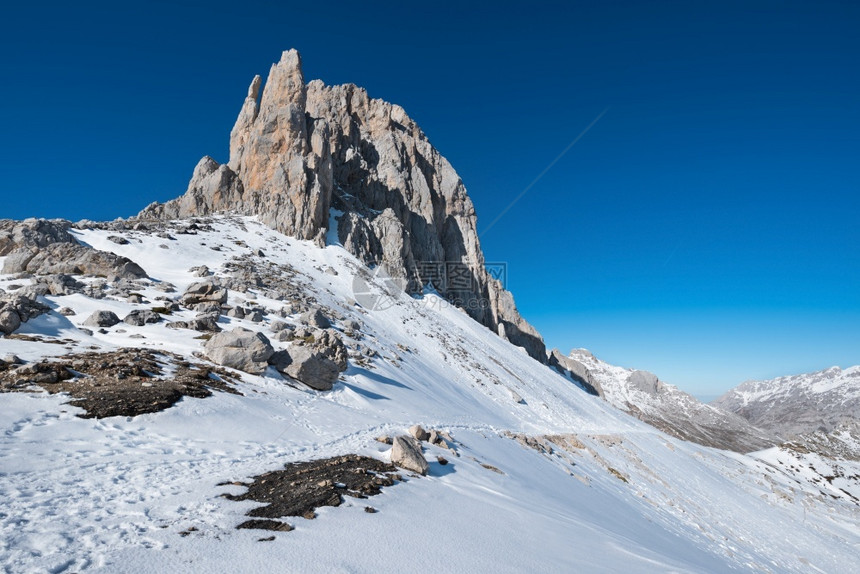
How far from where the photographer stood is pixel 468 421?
89.9 feet

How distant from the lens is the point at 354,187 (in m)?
86.1

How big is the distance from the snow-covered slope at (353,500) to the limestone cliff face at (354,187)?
23.0m

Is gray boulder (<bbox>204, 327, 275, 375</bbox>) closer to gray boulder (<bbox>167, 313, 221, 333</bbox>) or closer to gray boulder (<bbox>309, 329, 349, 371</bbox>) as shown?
gray boulder (<bbox>167, 313, 221, 333</bbox>)

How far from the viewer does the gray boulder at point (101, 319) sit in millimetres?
20703

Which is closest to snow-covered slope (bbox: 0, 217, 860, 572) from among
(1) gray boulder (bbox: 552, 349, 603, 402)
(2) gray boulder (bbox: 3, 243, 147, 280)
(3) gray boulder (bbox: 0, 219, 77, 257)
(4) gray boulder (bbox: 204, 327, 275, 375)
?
(4) gray boulder (bbox: 204, 327, 275, 375)

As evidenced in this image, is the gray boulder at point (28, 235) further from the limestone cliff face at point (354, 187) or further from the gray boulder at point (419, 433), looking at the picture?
the limestone cliff face at point (354, 187)

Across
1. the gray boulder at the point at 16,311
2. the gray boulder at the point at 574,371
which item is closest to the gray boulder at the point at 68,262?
the gray boulder at the point at 16,311

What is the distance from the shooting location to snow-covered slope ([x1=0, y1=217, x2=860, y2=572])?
7.04 metres

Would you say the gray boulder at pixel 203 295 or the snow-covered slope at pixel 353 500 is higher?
the gray boulder at pixel 203 295

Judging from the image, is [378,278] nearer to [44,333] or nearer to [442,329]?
[442,329]

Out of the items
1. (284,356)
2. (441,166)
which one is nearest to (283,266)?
(284,356)

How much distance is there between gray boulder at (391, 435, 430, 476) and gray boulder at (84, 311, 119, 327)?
1733 cm

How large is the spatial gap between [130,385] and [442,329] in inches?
1713

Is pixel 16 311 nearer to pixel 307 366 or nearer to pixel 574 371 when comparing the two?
pixel 307 366
